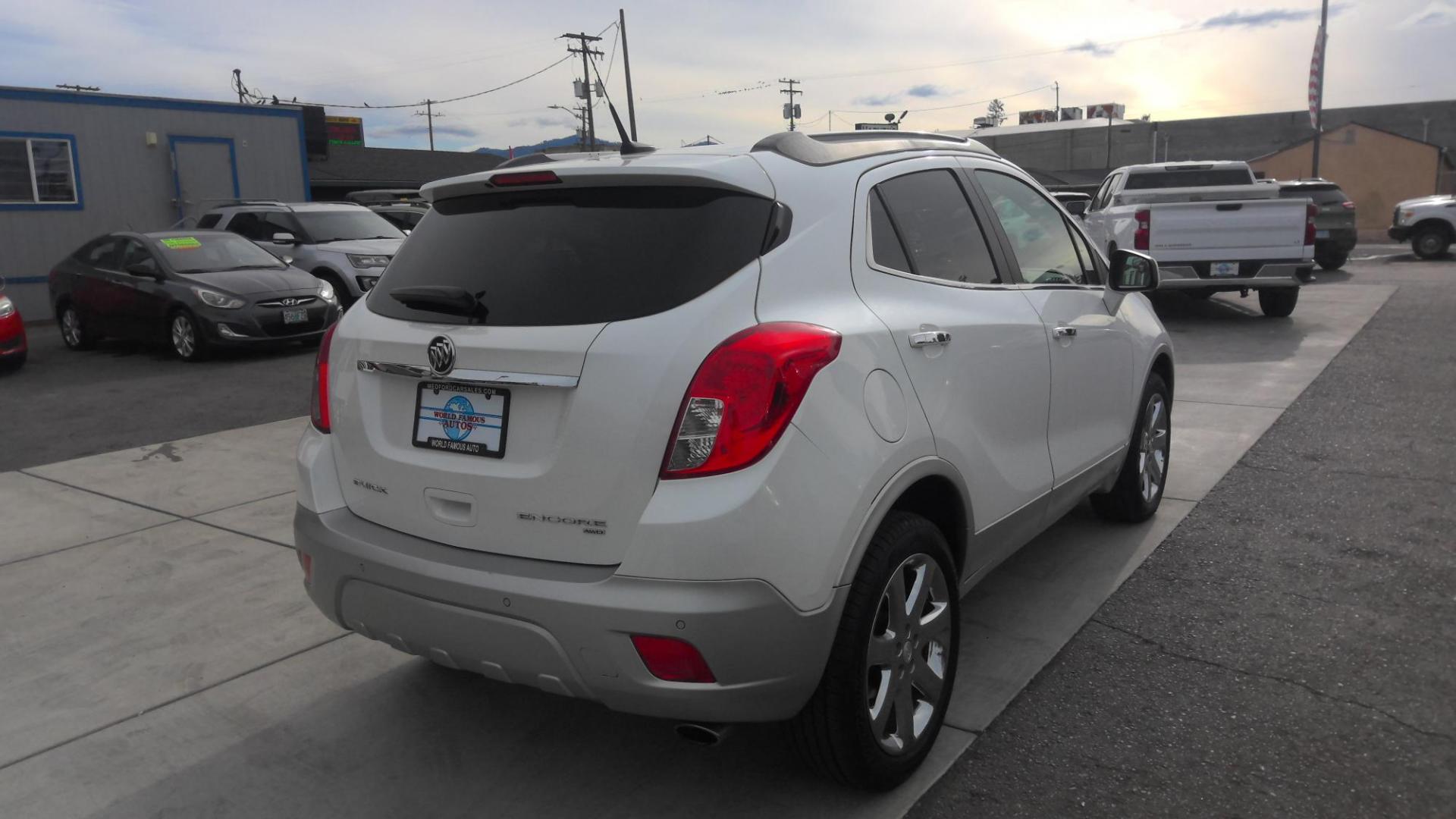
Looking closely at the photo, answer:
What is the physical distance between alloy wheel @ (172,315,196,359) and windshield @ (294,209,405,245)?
10.6ft

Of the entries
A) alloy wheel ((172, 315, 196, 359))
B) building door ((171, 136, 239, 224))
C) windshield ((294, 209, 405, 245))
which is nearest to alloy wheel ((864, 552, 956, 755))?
alloy wheel ((172, 315, 196, 359))

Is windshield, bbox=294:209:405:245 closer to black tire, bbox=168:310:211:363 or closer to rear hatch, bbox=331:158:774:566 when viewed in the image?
black tire, bbox=168:310:211:363

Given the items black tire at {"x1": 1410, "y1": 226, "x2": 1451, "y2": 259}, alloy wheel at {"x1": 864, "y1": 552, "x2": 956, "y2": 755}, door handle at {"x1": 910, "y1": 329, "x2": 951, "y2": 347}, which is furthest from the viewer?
black tire at {"x1": 1410, "y1": 226, "x2": 1451, "y2": 259}

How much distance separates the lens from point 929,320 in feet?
10.3

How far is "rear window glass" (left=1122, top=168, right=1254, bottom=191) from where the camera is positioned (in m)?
15.3

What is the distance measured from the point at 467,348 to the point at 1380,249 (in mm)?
29940

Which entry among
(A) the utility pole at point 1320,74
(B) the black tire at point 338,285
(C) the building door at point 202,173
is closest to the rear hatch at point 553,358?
(B) the black tire at point 338,285

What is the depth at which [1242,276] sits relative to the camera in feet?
39.5

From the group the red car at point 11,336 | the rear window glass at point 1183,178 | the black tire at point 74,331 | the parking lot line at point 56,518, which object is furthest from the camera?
the rear window glass at point 1183,178

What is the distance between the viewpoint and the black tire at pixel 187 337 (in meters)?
11.6

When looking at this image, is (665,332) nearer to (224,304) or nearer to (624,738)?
(624,738)

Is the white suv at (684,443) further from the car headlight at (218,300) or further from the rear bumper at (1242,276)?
the rear bumper at (1242,276)

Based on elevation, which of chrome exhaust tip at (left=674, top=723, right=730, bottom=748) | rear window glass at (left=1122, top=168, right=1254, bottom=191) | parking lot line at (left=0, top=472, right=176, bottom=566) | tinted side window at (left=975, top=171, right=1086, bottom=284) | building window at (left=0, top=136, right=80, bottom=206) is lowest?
parking lot line at (left=0, top=472, right=176, bottom=566)

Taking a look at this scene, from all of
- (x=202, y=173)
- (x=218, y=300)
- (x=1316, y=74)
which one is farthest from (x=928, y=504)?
(x=1316, y=74)
